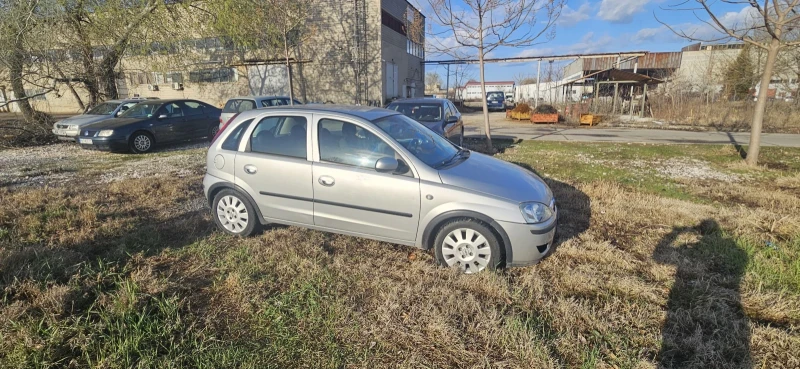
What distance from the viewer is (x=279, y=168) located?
12.6ft

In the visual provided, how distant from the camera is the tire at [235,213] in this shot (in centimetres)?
414

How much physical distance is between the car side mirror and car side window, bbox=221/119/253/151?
1.70 m

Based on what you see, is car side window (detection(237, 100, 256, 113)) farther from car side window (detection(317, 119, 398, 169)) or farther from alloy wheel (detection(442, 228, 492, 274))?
alloy wheel (detection(442, 228, 492, 274))

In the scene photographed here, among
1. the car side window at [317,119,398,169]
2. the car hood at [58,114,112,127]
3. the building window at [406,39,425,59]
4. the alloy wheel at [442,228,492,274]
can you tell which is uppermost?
the building window at [406,39,425,59]

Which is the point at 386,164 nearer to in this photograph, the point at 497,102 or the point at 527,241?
the point at 527,241

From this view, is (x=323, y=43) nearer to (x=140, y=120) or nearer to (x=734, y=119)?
(x=140, y=120)

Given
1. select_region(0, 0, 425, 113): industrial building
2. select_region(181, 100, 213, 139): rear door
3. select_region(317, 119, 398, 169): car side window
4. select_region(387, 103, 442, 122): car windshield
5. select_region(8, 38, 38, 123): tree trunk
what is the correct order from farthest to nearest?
1. select_region(0, 0, 425, 113): industrial building
2. select_region(181, 100, 213, 139): rear door
3. select_region(387, 103, 442, 122): car windshield
4. select_region(8, 38, 38, 123): tree trunk
5. select_region(317, 119, 398, 169): car side window

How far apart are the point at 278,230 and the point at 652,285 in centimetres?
379

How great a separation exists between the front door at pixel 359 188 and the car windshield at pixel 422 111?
5.13m

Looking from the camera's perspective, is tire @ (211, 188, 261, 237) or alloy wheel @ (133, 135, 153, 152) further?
alloy wheel @ (133, 135, 153, 152)

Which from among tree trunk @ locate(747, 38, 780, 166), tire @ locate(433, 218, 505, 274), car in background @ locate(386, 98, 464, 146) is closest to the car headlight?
tire @ locate(433, 218, 505, 274)

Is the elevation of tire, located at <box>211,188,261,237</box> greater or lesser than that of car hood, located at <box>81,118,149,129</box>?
lesser

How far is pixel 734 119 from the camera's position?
59.2 feet

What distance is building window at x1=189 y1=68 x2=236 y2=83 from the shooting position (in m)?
26.4
